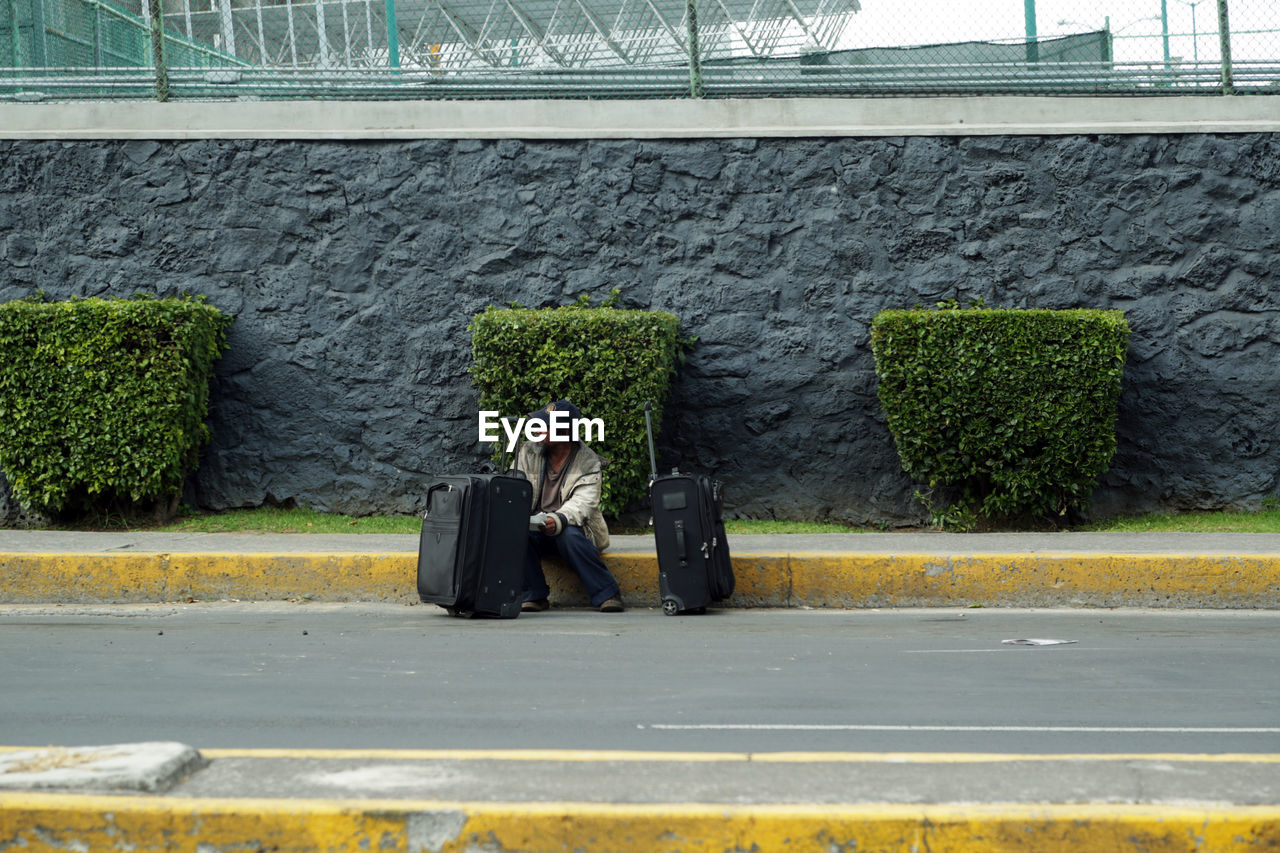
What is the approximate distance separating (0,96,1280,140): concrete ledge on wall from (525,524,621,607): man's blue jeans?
3993 mm

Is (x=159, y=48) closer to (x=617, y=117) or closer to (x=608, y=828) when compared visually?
(x=617, y=117)

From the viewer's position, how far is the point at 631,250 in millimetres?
9648

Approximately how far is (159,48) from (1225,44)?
9.13 meters

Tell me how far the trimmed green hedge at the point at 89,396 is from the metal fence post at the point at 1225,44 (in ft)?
28.5

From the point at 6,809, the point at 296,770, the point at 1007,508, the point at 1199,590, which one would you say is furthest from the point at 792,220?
the point at 6,809

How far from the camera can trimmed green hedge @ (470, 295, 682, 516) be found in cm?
852

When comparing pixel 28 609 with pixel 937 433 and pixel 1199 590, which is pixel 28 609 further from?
pixel 1199 590

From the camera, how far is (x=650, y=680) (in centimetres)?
492

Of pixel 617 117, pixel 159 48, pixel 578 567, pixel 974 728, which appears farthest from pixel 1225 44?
pixel 159 48

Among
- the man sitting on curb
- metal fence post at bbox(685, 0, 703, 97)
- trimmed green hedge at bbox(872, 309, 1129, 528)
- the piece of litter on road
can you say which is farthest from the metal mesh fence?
the piece of litter on road

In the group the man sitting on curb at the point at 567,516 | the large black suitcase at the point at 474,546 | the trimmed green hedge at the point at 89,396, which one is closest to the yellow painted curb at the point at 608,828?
the large black suitcase at the point at 474,546

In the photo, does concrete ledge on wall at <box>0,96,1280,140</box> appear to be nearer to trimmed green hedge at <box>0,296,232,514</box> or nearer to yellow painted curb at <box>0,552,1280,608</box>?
trimmed green hedge at <box>0,296,232,514</box>

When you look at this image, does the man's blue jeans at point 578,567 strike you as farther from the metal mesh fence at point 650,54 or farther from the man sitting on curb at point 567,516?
the metal mesh fence at point 650,54

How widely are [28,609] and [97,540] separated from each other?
42.8 inches
